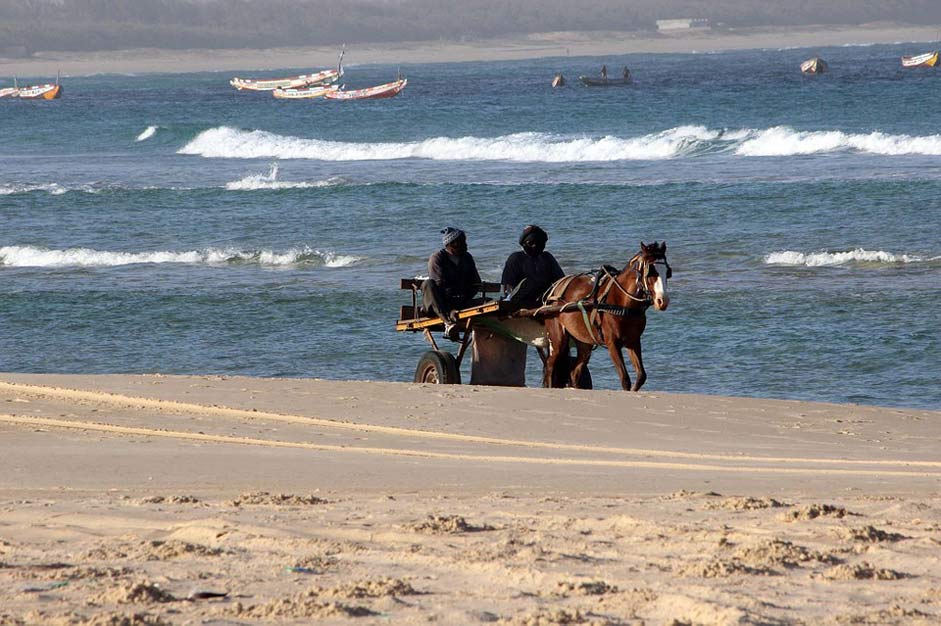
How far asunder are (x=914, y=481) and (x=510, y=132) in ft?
169

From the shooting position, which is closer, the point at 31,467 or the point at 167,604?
the point at 167,604

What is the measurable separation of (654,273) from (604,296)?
0.67 meters

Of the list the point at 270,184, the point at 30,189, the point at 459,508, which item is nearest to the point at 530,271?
the point at 459,508

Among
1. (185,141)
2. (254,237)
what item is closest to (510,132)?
(185,141)

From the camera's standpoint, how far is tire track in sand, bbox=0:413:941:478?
9.07 metres

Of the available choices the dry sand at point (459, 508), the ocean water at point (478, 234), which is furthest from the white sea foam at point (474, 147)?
the dry sand at point (459, 508)

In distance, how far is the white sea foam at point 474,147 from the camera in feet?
160

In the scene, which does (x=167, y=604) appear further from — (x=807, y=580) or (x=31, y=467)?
(x=31, y=467)

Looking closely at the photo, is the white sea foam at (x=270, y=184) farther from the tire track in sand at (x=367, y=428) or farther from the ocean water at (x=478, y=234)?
the tire track in sand at (x=367, y=428)

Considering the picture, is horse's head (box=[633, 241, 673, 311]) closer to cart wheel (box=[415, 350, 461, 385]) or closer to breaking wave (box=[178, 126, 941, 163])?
cart wheel (box=[415, 350, 461, 385])

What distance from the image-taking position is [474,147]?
52.9 m

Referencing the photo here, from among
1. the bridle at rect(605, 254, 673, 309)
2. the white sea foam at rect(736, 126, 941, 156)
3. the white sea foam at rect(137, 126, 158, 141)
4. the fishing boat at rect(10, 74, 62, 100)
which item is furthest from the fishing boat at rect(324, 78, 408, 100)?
the bridle at rect(605, 254, 673, 309)

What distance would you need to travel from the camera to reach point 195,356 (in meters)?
17.1

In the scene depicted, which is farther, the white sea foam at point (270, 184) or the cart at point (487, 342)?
the white sea foam at point (270, 184)
